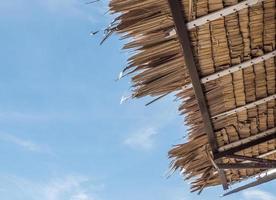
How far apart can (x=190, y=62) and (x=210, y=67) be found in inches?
10.0

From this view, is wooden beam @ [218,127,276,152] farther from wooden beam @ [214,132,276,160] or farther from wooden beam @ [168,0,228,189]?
wooden beam @ [168,0,228,189]

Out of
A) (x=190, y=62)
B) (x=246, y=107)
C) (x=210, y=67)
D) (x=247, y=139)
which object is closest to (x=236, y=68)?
(x=210, y=67)

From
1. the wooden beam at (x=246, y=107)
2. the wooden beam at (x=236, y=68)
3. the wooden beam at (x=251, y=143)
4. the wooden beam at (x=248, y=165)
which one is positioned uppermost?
the wooden beam at (x=236, y=68)

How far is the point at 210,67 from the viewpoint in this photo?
3506 mm

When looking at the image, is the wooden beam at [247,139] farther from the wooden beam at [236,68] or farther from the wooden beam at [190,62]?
the wooden beam at [236,68]

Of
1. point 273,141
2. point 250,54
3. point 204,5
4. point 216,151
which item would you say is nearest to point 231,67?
point 250,54

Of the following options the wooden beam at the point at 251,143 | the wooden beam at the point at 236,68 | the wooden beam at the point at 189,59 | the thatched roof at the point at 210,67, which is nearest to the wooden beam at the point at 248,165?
the thatched roof at the point at 210,67

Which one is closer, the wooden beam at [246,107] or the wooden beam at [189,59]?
the wooden beam at [189,59]

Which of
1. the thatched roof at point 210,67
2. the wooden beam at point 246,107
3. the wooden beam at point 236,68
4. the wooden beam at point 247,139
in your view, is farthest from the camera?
the wooden beam at point 247,139

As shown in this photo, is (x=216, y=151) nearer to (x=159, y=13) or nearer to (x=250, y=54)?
(x=250, y=54)

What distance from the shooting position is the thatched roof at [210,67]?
10.1 feet

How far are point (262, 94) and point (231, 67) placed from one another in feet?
1.83

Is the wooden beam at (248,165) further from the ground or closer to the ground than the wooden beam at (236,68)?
closer to the ground

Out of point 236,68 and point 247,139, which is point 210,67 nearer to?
point 236,68
